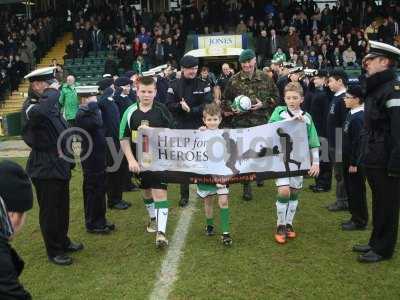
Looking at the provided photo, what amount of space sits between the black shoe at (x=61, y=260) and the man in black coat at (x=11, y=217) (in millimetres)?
3418

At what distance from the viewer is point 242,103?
7176 mm

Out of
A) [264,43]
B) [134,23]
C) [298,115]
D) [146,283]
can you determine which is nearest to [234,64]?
[264,43]

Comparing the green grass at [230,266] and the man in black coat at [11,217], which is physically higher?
the man in black coat at [11,217]

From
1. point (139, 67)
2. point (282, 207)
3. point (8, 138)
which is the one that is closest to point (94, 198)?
point (282, 207)

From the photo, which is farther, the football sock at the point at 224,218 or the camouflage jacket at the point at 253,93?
the camouflage jacket at the point at 253,93

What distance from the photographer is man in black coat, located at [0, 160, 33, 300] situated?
200cm

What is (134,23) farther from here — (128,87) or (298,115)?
(298,115)

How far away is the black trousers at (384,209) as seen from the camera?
5102 mm

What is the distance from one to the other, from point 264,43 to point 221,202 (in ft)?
54.7

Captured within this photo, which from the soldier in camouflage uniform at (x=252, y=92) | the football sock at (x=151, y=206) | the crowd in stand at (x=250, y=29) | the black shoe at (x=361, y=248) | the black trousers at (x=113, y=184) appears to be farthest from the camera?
the crowd in stand at (x=250, y=29)

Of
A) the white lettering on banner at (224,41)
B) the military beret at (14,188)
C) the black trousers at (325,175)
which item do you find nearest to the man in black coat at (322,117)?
the black trousers at (325,175)

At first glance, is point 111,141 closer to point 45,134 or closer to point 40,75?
point 45,134

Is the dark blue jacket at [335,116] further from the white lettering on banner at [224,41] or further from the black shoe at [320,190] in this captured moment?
the white lettering on banner at [224,41]

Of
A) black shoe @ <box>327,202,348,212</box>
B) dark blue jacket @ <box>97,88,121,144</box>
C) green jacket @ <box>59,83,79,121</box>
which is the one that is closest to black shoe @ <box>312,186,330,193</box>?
black shoe @ <box>327,202,348,212</box>
